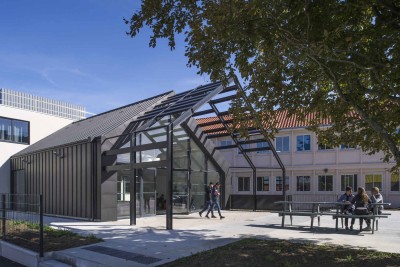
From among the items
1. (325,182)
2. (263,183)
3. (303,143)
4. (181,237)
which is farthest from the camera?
(263,183)

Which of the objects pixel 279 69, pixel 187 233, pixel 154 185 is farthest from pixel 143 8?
pixel 154 185

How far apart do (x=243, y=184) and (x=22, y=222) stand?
26161mm

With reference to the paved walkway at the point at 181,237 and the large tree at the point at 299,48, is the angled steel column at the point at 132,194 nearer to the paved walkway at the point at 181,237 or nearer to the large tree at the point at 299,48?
the paved walkway at the point at 181,237

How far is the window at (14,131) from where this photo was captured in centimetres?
2641

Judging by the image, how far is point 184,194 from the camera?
2019 cm

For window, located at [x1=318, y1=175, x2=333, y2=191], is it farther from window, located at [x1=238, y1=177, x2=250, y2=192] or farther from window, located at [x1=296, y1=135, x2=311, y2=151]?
window, located at [x1=238, y1=177, x2=250, y2=192]

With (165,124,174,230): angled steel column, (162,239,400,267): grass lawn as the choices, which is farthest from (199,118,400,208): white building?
(162,239,400,267): grass lawn

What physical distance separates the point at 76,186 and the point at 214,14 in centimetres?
1268

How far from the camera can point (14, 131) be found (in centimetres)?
2700

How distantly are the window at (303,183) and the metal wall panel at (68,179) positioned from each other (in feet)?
68.8

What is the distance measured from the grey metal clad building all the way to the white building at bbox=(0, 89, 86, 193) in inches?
170

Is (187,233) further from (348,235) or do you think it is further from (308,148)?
(308,148)

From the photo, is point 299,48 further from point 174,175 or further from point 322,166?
point 322,166

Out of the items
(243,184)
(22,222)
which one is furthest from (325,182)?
(22,222)
